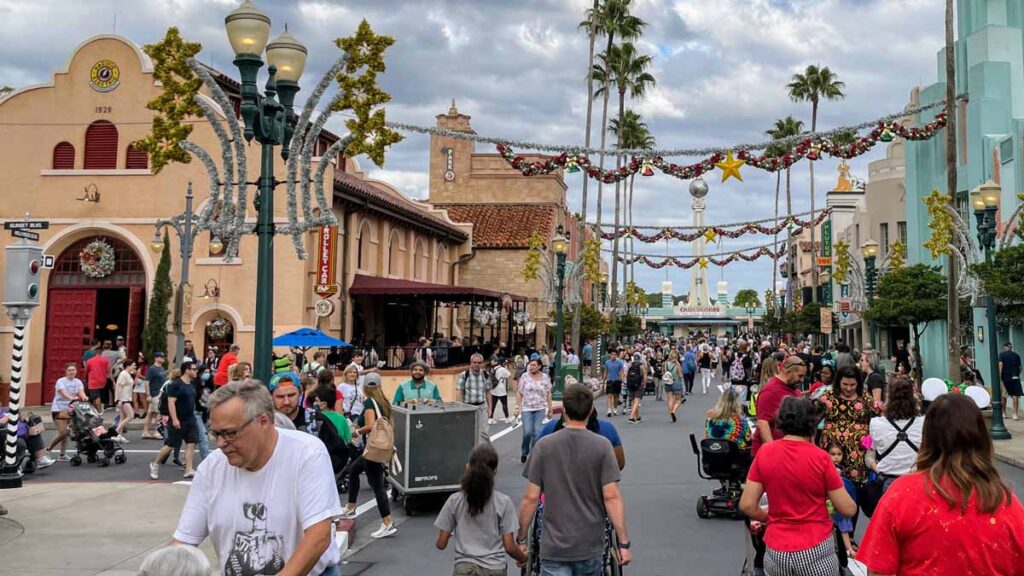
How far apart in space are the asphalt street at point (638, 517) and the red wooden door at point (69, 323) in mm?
11656

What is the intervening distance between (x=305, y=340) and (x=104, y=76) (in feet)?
41.4

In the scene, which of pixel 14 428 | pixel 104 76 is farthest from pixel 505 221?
pixel 14 428

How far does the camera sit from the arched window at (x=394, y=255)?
35.8 meters

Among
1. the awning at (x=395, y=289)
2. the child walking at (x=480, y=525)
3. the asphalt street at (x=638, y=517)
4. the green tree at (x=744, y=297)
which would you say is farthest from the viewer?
the green tree at (x=744, y=297)

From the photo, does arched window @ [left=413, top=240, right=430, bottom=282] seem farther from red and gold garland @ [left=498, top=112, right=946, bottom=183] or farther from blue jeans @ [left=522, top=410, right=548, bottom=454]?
blue jeans @ [left=522, top=410, right=548, bottom=454]

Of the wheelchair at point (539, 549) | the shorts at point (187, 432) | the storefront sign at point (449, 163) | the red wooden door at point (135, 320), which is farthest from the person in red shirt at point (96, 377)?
the storefront sign at point (449, 163)

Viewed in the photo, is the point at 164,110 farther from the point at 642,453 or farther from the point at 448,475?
the point at 642,453

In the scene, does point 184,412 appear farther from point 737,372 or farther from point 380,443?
point 737,372

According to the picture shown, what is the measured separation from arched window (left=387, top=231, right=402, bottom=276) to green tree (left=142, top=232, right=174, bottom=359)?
10418mm

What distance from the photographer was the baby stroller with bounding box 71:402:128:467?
47.9 feet

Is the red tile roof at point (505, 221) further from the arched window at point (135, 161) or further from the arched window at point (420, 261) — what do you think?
the arched window at point (135, 161)

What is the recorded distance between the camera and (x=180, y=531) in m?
3.65

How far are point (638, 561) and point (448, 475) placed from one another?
3140mm

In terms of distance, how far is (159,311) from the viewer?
26344 mm
